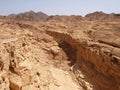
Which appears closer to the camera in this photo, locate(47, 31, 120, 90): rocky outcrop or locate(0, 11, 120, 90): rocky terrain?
locate(0, 11, 120, 90): rocky terrain

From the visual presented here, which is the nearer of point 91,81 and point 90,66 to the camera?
point 91,81

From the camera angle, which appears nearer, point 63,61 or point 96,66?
point 96,66

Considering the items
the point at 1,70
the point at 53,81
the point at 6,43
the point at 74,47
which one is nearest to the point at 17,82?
the point at 1,70

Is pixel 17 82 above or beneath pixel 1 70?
beneath

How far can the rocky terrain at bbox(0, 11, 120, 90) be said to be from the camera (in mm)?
11680

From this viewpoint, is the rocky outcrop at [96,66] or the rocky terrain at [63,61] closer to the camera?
the rocky terrain at [63,61]

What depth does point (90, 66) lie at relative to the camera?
Result: 1694 centimetres

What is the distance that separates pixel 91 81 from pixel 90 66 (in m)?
1.71

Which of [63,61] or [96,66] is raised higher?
[96,66]

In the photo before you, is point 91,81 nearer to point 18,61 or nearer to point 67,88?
point 67,88

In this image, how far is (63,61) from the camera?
2028 centimetres

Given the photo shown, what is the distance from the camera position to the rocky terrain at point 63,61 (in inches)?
460

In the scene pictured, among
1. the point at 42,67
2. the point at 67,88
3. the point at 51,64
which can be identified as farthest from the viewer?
the point at 51,64

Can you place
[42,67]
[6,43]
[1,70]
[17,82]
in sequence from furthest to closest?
[42,67], [6,43], [17,82], [1,70]
